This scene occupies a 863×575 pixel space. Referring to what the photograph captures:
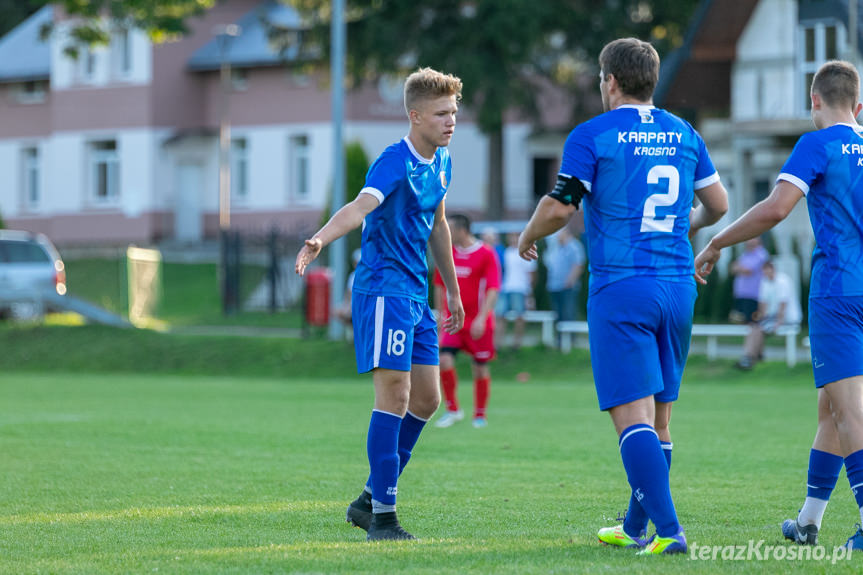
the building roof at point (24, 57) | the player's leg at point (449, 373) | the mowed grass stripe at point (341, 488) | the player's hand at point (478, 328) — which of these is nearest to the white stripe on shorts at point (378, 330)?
the mowed grass stripe at point (341, 488)

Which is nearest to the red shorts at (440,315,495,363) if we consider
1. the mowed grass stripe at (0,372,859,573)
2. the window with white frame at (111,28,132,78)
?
the mowed grass stripe at (0,372,859,573)

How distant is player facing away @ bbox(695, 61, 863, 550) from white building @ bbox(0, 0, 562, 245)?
38.3 m

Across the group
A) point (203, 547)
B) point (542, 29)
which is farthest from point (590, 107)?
point (203, 547)

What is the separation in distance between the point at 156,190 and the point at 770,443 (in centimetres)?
4025

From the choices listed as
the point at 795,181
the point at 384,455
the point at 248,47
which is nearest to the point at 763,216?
the point at 795,181

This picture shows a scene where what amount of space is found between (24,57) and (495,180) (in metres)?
23.5

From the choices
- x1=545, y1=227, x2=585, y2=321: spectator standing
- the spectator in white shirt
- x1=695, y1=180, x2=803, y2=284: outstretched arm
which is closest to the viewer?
x1=695, y1=180, x2=803, y2=284: outstretched arm

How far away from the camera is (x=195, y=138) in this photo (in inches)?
1967

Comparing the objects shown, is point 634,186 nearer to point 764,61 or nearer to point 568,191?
point 568,191

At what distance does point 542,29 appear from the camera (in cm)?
3606

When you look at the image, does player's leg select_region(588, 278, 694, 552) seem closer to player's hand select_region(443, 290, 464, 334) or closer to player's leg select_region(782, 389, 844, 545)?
player's leg select_region(782, 389, 844, 545)

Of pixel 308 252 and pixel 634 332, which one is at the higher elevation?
pixel 308 252

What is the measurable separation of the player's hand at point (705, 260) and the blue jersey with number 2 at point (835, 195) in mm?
477

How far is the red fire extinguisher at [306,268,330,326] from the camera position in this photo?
89.3 ft
